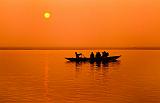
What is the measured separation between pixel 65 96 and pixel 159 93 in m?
6.64

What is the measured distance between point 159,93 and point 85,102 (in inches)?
252

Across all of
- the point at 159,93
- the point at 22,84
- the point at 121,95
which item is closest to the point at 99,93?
the point at 121,95

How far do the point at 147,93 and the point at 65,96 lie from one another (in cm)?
586

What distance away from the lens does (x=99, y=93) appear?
31.8 metres

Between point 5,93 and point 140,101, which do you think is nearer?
point 140,101

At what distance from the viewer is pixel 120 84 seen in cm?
3803

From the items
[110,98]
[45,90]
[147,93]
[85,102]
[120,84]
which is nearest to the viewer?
[85,102]

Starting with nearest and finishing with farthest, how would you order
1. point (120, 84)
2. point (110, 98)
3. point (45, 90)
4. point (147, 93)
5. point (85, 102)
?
point (85, 102) < point (110, 98) < point (147, 93) < point (45, 90) < point (120, 84)

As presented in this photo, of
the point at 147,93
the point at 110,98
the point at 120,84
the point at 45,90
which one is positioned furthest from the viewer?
the point at 120,84

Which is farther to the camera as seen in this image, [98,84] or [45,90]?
[98,84]

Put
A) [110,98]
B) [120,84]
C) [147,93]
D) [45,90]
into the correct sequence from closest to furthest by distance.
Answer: [110,98] < [147,93] < [45,90] < [120,84]

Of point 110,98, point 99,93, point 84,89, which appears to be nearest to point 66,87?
point 84,89

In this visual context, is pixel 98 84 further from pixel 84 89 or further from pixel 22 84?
pixel 22 84

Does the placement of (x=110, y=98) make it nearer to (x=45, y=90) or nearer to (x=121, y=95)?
(x=121, y=95)
